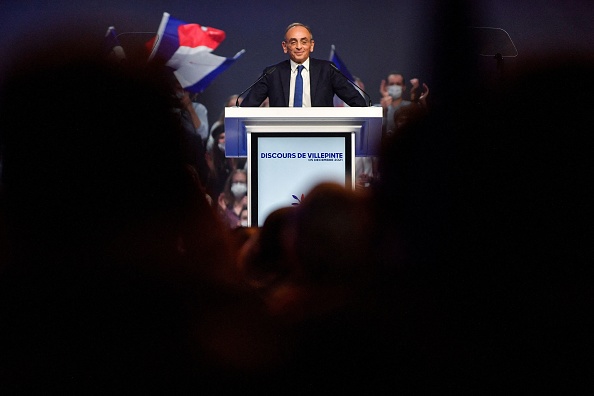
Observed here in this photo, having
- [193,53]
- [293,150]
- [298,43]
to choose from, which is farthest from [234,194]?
[293,150]

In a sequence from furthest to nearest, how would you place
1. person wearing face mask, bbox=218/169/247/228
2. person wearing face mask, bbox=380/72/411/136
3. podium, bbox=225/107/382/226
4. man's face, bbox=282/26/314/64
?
person wearing face mask, bbox=218/169/247/228
person wearing face mask, bbox=380/72/411/136
man's face, bbox=282/26/314/64
podium, bbox=225/107/382/226

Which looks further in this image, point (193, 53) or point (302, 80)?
point (193, 53)

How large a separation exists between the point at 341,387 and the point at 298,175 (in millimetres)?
752

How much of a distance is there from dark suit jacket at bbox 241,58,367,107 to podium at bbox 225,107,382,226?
0.52m

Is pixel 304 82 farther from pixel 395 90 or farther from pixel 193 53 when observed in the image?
pixel 193 53

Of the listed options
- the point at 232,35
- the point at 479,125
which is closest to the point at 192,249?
the point at 479,125

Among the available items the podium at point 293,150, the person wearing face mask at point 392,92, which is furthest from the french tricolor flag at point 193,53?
the podium at point 293,150

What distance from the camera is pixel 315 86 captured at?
8.49 feet

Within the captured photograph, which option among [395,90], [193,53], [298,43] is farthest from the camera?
[193,53]

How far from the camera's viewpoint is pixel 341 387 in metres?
1.56

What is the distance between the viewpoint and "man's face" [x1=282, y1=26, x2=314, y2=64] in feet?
8.22

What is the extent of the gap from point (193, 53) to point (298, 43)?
2418 mm

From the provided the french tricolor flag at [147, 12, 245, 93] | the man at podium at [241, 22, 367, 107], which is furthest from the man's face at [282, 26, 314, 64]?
the french tricolor flag at [147, 12, 245, 93]

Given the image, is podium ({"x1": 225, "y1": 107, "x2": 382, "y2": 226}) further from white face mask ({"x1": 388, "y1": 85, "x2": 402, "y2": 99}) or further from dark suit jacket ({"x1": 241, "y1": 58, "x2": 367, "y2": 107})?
white face mask ({"x1": 388, "y1": 85, "x2": 402, "y2": 99})
